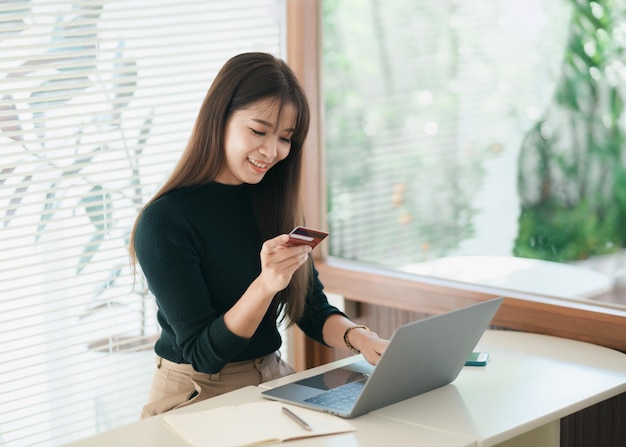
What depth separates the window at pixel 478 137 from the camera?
2.52 meters

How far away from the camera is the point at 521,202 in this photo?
2715 millimetres

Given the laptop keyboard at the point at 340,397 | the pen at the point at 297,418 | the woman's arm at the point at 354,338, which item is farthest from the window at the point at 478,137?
the pen at the point at 297,418

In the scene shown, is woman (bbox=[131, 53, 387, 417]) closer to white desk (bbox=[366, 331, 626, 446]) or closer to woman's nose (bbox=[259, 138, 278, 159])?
woman's nose (bbox=[259, 138, 278, 159])

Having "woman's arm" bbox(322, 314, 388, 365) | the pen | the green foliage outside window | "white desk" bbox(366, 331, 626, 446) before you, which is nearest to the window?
the green foliage outside window

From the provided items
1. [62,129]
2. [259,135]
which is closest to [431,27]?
[259,135]

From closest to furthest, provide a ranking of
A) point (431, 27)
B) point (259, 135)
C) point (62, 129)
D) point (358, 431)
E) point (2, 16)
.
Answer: point (358, 431) → point (259, 135) → point (2, 16) → point (62, 129) → point (431, 27)

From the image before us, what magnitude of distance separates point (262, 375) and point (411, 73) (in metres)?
1.18

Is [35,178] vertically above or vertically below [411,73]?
below

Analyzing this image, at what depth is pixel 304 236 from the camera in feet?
6.40

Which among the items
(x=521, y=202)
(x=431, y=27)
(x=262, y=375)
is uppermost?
(x=431, y=27)

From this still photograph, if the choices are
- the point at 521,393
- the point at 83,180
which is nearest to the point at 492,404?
the point at 521,393

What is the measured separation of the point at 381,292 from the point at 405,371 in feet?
3.81

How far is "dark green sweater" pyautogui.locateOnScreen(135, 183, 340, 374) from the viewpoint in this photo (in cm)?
212

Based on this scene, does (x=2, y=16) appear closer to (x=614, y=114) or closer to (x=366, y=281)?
(x=366, y=281)
